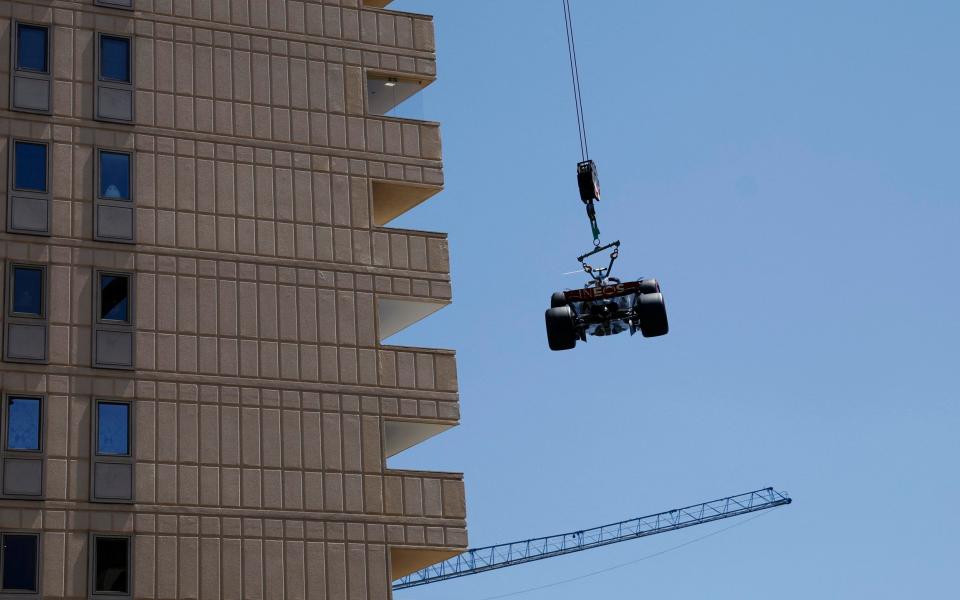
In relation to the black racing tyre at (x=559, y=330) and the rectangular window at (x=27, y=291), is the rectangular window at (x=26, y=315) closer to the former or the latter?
the rectangular window at (x=27, y=291)

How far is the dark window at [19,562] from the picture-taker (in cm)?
3444

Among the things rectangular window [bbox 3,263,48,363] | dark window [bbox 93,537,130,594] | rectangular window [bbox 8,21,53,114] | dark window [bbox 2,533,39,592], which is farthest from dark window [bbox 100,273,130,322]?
dark window [bbox 2,533,39,592]

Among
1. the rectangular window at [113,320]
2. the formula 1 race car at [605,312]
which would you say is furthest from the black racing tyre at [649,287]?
the rectangular window at [113,320]

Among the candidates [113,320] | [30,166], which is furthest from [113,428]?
[30,166]

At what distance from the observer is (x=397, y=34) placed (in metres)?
43.2

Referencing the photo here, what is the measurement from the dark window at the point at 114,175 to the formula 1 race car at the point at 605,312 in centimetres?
968

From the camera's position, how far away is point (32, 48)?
38.9 meters

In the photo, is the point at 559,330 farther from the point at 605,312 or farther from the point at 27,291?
the point at 27,291

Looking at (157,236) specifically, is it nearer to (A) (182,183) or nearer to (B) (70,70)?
(A) (182,183)

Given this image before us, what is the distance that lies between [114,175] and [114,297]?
2783 mm

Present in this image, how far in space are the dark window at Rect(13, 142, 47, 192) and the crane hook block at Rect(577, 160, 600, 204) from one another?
36.2ft

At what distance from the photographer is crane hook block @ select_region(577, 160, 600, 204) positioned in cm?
3659

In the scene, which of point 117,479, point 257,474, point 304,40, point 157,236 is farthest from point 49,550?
point 304,40

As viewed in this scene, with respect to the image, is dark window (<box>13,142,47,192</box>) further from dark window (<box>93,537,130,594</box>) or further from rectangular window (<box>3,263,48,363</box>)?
dark window (<box>93,537,130,594</box>)
